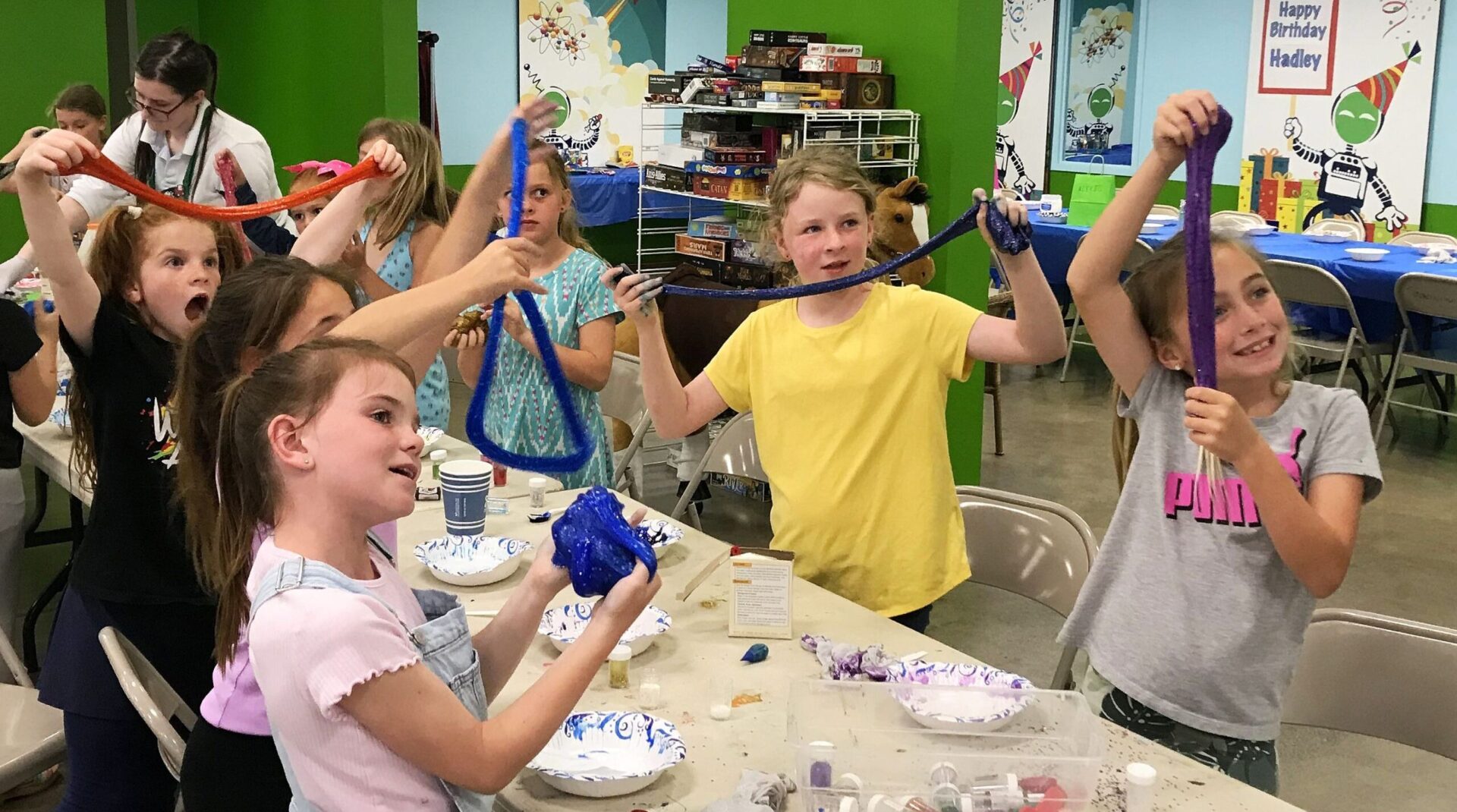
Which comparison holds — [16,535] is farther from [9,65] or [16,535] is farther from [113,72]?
[113,72]

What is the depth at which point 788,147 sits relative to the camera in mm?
4934

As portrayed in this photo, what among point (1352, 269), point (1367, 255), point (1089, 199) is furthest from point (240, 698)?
point (1089, 199)

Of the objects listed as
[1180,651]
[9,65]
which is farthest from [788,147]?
[9,65]

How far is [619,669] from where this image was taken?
181cm

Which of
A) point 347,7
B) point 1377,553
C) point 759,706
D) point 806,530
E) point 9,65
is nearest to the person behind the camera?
point 759,706

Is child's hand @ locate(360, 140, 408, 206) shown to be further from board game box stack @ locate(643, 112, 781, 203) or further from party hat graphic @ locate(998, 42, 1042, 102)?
party hat graphic @ locate(998, 42, 1042, 102)

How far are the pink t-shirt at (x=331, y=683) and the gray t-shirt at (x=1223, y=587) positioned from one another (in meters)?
1.04

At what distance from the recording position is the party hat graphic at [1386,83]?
8117 mm

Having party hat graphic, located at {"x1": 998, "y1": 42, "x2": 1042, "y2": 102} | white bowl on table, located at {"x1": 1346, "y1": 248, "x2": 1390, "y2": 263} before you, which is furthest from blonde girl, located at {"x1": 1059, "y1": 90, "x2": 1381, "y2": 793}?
party hat graphic, located at {"x1": 998, "y1": 42, "x2": 1042, "y2": 102}

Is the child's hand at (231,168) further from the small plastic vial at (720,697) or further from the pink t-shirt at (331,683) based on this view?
the pink t-shirt at (331,683)

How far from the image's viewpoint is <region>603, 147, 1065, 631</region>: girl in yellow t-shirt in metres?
2.23

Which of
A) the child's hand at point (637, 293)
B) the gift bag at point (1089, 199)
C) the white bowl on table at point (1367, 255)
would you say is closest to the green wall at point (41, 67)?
the gift bag at point (1089, 199)

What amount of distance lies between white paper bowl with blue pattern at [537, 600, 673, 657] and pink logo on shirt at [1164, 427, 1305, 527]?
2.48ft

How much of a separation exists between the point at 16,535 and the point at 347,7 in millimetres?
4163
